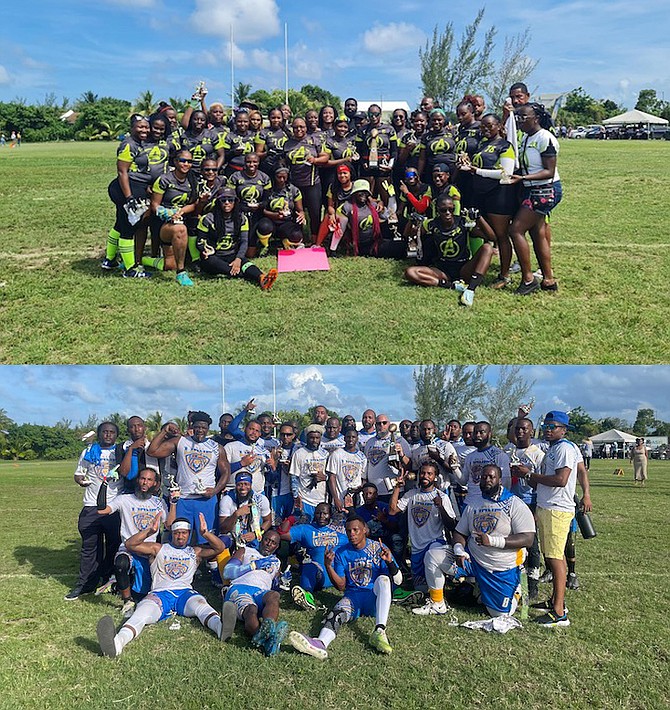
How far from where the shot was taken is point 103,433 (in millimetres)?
6680

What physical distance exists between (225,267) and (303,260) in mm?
1227

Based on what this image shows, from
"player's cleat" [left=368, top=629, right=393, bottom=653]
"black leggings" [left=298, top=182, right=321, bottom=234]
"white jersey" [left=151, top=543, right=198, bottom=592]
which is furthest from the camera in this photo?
"black leggings" [left=298, top=182, right=321, bottom=234]

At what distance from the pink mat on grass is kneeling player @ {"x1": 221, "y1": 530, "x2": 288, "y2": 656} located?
4.30m

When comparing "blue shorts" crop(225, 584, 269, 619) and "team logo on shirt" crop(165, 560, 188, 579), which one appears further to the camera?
"team logo on shirt" crop(165, 560, 188, 579)

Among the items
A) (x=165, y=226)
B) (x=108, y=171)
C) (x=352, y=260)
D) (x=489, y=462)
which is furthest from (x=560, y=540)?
(x=108, y=171)

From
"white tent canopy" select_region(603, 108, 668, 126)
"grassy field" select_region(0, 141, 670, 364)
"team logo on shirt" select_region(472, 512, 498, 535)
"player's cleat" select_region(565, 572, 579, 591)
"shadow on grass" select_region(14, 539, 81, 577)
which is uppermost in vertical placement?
"white tent canopy" select_region(603, 108, 668, 126)

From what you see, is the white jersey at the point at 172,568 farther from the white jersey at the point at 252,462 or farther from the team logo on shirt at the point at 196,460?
the white jersey at the point at 252,462

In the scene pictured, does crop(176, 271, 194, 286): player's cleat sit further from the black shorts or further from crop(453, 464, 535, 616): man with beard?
crop(453, 464, 535, 616): man with beard

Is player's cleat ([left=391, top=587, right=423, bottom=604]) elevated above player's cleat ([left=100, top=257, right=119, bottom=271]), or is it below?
below

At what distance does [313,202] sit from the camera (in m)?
10.2

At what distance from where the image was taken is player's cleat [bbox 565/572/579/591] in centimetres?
651

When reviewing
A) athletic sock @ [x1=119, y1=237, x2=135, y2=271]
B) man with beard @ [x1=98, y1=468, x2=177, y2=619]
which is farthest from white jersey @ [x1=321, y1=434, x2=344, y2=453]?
athletic sock @ [x1=119, y1=237, x2=135, y2=271]

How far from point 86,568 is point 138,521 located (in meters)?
0.77

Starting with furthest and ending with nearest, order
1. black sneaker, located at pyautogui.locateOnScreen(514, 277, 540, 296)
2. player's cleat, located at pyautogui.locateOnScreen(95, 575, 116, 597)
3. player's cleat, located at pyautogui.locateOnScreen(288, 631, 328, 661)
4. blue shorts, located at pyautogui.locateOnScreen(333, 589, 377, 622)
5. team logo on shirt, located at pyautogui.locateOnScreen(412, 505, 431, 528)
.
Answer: black sneaker, located at pyautogui.locateOnScreen(514, 277, 540, 296)
player's cleat, located at pyautogui.locateOnScreen(95, 575, 116, 597)
team logo on shirt, located at pyautogui.locateOnScreen(412, 505, 431, 528)
blue shorts, located at pyautogui.locateOnScreen(333, 589, 377, 622)
player's cleat, located at pyautogui.locateOnScreen(288, 631, 328, 661)
